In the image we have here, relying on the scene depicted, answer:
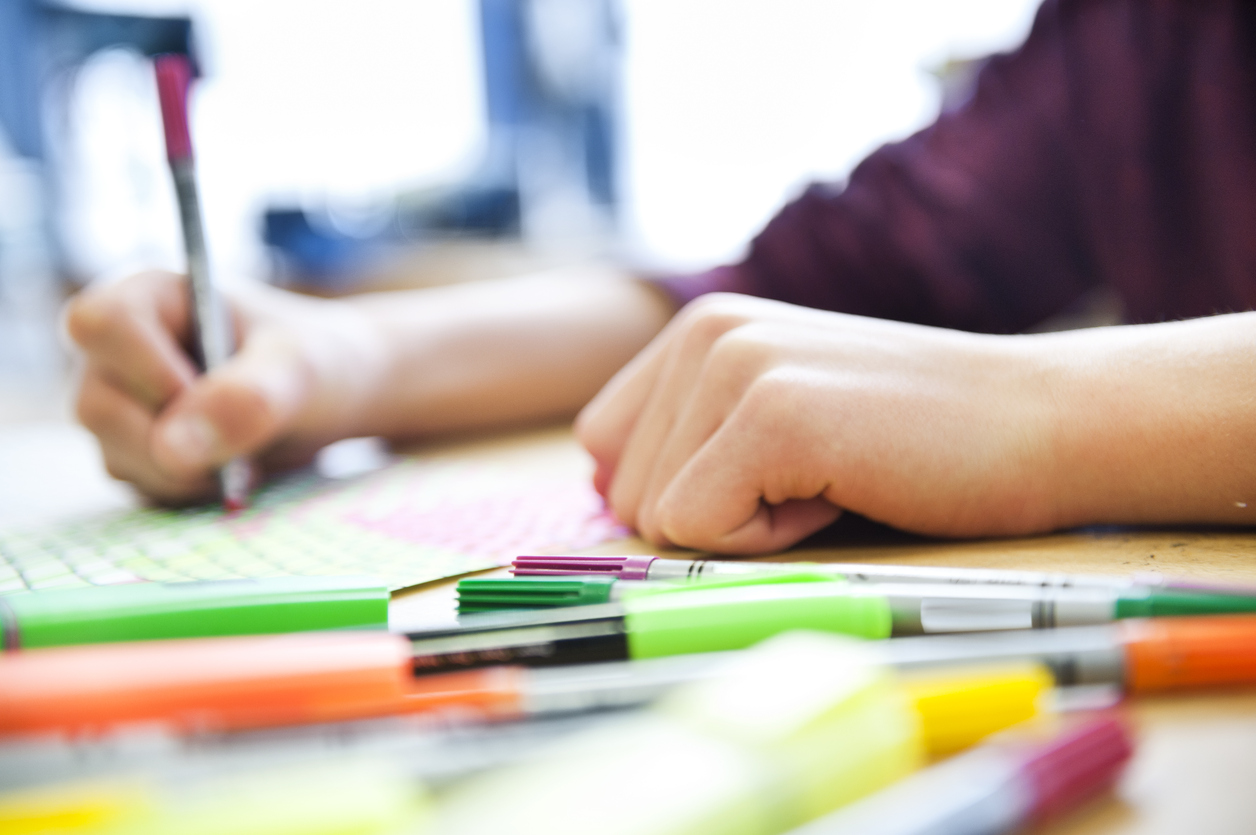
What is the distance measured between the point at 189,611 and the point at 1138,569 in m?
0.27

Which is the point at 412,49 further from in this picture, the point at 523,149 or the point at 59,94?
the point at 59,94

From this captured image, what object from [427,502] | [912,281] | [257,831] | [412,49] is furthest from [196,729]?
[412,49]

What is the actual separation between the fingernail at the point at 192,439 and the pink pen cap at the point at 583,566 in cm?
28

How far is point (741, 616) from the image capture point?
21 centimetres

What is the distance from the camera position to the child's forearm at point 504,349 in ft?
2.20

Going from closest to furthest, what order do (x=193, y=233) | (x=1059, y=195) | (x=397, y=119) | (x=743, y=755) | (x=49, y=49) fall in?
1. (x=743, y=755)
2. (x=193, y=233)
3. (x=1059, y=195)
4. (x=49, y=49)
5. (x=397, y=119)

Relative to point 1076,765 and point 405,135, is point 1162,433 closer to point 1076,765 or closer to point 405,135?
point 1076,765

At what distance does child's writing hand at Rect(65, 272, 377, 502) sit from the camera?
19.3 inches

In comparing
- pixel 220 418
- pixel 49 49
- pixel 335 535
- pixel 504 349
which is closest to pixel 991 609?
pixel 335 535

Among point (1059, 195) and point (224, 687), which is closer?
point (224, 687)

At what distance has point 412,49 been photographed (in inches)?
75.7

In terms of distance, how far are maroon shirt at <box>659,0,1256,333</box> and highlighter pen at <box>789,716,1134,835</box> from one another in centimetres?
47

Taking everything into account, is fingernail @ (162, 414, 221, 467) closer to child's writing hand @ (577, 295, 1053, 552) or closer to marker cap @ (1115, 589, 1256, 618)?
child's writing hand @ (577, 295, 1053, 552)

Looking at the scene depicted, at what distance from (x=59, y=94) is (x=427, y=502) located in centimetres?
184
